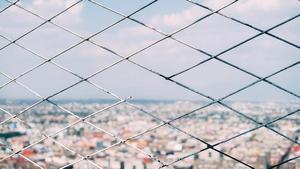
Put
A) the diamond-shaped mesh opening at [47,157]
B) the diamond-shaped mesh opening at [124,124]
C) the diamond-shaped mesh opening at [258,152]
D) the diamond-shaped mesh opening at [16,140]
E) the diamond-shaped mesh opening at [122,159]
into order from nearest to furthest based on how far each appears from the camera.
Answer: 1. the diamond-shaped mesh opening at [16,140]
2. the diamond-shaped mesh opening at [258,152]
3. the diamond-shaped mesh opening at [47,157]
4. the diamond-shaped mesh opening at [122,159]
5. the diamond-shaped mesh opening at [124,124]

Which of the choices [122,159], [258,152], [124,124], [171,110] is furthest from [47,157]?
[171,110]

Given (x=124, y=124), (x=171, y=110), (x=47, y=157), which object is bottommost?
(x=47, y=157)

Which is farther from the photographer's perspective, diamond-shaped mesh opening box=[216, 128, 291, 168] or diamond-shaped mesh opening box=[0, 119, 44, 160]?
diamond-shaped mesh opening box=[216, 128, 291, 168]

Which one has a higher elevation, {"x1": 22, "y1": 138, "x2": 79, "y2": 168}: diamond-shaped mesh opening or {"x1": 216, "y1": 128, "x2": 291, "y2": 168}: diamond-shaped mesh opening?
{"x1": 216, "y1": 128, "x2": 291, "y2": 168}: diamond-shaped mesh opening

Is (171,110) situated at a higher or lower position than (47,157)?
higher

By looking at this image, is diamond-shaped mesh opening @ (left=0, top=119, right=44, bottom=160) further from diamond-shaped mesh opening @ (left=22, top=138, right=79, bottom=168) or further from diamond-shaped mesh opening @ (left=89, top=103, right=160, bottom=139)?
diamond-shaped mesh opening @ (left=89, top=103, right=160, bottom=139)

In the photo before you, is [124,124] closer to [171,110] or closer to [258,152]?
[171,110]

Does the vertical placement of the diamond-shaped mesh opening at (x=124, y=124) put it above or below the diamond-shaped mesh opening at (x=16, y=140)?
above

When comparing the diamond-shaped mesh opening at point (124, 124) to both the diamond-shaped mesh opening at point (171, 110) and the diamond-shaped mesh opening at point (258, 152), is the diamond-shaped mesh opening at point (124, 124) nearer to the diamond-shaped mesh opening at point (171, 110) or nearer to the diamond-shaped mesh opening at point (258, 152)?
the diamond-shaped mesh opening at point (171, 110)

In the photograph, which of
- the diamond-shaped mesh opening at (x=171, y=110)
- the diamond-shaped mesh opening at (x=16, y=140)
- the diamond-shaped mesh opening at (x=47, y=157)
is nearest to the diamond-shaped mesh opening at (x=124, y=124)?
the diamond-shaped mesh opening at (x=171, y=110)

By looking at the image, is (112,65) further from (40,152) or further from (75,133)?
(75,133)

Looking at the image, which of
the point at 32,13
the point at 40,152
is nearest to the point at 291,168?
the point at 32,13

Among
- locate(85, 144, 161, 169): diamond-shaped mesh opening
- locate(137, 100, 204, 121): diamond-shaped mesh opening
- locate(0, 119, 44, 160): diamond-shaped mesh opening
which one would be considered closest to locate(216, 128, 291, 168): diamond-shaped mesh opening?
locate(85, 144, 161, 169): diamond-shaped mesh opening
